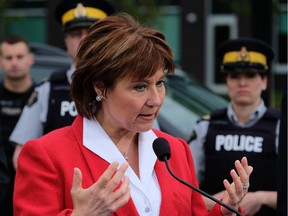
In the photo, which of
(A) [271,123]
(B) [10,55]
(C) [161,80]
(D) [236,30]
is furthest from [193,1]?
(C) [161,80]

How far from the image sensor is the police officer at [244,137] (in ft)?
14.5

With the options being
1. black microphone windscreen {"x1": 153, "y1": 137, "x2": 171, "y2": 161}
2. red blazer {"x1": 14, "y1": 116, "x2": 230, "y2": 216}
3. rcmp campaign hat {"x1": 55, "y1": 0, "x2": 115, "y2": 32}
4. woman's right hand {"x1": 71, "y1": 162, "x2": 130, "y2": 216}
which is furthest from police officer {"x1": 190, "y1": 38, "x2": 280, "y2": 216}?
woman's right hand {"x1": 71, "y1": 162, "x2": 130, "y2": 216}

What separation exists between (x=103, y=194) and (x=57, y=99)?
1983 mm

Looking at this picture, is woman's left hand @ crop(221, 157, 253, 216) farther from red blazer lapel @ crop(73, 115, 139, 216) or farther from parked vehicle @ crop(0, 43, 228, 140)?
parked vehicle @ crop(0, 43, 228, 140)

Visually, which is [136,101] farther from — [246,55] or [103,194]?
[246,55]

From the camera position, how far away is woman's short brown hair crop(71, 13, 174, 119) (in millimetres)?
2838

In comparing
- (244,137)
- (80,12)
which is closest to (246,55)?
(244,137)

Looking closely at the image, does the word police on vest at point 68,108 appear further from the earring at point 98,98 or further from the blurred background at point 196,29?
the blurred background at point 196,29

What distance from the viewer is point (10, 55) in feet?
21.1

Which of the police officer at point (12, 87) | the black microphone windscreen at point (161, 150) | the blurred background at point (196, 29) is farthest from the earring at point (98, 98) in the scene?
the blurred background at point (196, 29)

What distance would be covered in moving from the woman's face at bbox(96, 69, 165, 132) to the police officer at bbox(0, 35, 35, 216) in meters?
2.62

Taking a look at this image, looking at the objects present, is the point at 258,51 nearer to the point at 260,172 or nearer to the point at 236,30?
the point at 260,172

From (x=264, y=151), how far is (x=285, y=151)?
129cm

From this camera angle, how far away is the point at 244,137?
179 inches
